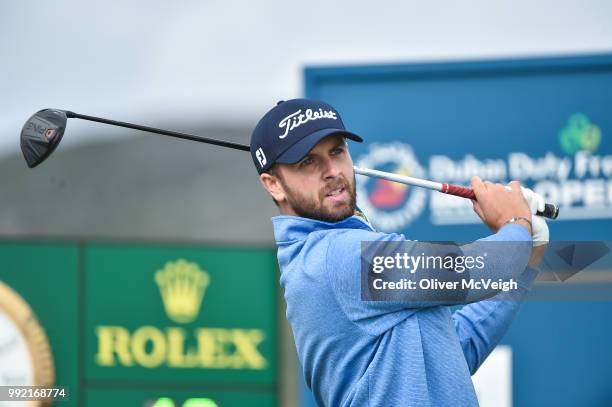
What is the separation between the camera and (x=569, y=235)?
119 inches

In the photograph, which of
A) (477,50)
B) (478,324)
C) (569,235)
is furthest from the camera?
(477,50)

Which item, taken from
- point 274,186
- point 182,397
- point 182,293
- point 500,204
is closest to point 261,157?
point 274,186

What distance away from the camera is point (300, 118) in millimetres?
1975

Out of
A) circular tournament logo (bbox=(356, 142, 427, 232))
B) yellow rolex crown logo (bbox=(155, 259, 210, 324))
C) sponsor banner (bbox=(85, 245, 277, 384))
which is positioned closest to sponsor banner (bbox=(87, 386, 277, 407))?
sponsor banner (bbox=(85, 245, 277, 384))

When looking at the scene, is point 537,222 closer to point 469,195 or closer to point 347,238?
point 469,195

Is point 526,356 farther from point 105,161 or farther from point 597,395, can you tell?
point 105,161

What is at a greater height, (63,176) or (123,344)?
(63,176)

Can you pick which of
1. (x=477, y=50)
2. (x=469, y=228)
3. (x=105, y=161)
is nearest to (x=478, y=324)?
(x=469, y=228)

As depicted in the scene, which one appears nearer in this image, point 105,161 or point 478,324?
point 478,324

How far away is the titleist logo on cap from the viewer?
77.4 inches

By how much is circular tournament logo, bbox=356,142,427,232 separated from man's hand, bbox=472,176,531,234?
1194mm

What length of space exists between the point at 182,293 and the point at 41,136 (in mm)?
1116

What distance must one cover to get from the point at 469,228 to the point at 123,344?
3.40ft

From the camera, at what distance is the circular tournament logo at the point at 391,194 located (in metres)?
3.10
